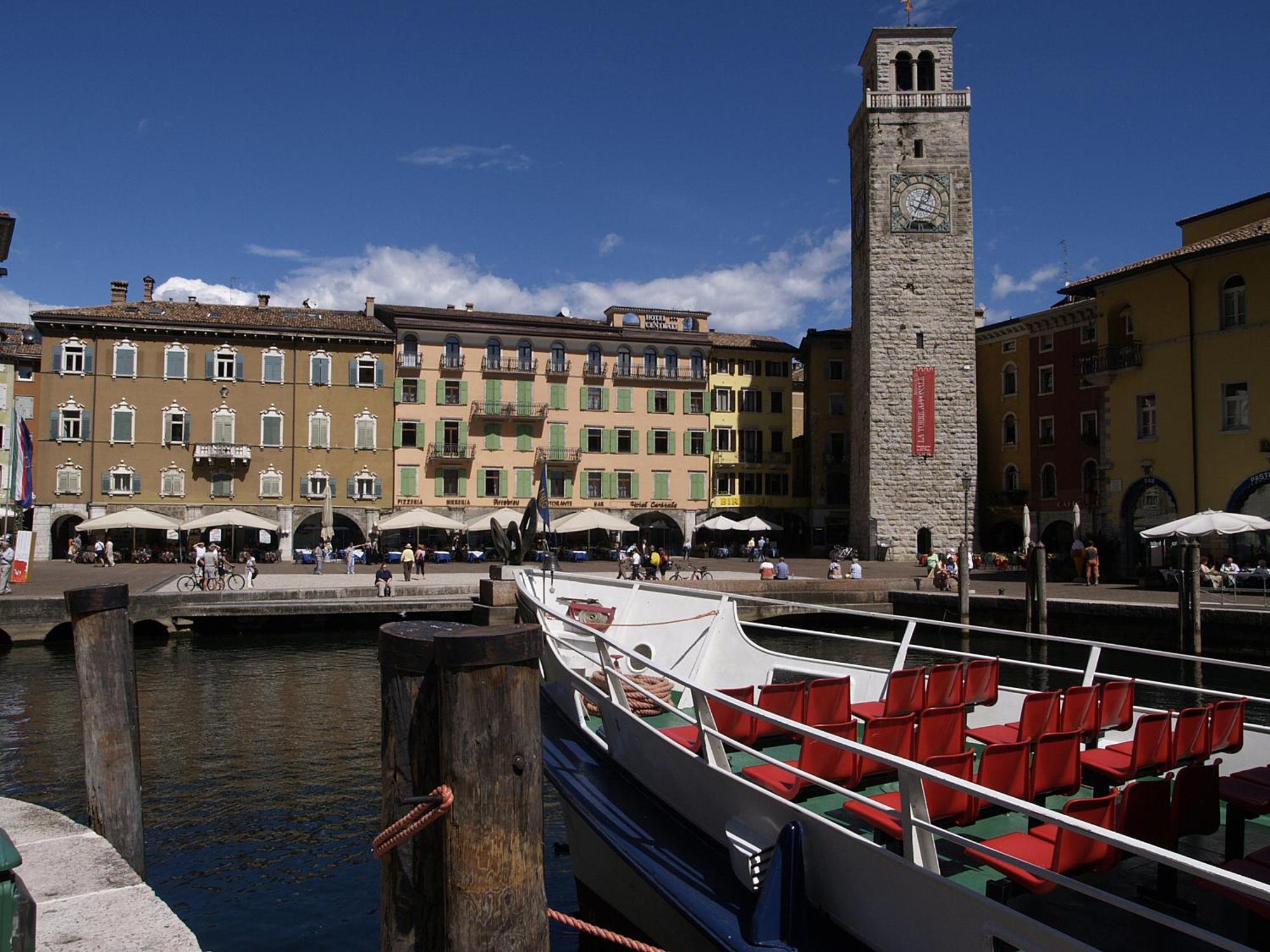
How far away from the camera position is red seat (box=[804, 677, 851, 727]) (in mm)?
6762

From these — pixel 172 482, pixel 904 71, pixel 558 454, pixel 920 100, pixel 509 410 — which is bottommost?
pixel 172 482

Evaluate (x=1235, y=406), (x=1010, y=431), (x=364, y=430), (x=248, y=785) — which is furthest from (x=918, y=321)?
(x=248, y=785)

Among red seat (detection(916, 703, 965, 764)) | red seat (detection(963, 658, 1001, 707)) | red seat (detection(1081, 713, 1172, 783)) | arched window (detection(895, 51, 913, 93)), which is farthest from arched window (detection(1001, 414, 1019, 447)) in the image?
red seat (detection(916, 703, 965, 764))

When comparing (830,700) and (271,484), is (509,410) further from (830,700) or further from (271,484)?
(830,700)

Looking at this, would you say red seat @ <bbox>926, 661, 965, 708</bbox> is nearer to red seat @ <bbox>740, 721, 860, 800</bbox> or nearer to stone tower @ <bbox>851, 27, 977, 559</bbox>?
red seat @ <bbox>740, 721, 860, 800</bbox>

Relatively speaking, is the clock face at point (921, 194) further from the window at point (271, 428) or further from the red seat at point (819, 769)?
the red seat at point (819, 769)

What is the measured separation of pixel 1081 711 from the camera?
6.31 meters

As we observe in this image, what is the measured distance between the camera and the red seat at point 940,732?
5.70 m

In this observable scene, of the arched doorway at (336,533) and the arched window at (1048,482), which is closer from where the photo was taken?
the arched window at (1048,482)

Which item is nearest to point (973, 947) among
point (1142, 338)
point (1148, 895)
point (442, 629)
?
point (1148, 895)

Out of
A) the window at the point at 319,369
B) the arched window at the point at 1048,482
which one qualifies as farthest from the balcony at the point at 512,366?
the arched window at the point at 1048,482

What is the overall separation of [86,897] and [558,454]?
146 ft

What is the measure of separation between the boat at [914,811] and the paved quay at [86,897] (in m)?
2.67

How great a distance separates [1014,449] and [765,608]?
2412 cm
